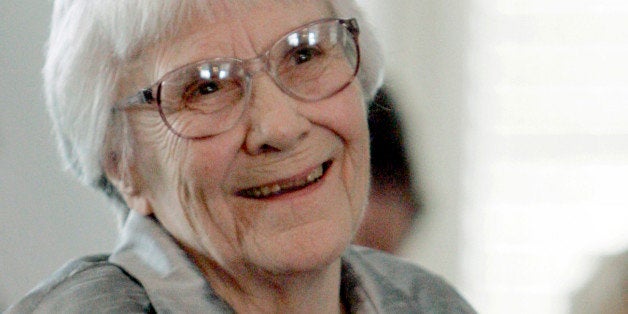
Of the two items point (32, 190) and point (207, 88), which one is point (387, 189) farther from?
point (207, 88)

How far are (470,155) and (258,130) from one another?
2174 millimetres

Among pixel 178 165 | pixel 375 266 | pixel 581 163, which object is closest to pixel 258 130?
pixel 178 165

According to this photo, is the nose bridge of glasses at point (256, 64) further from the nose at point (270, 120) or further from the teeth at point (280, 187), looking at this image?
the teeth at point (280, 187)

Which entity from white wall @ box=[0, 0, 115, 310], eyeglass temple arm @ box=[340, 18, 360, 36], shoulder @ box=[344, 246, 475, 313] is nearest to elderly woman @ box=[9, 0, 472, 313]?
eyeglass temple arm @ box=[340, 18, 360, 36]

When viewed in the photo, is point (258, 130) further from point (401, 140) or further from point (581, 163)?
point (581, 163)

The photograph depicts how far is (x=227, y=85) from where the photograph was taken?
52.5 inches

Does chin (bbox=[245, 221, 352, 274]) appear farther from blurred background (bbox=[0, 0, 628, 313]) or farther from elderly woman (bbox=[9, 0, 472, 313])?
blurred background (bbox=[0, 0, 628, 313])

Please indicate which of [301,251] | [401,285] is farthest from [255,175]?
[401,285]

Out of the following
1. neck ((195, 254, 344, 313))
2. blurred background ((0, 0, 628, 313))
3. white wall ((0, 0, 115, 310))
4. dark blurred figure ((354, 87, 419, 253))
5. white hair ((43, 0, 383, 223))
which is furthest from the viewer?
blurred background ((0, 0, 628, 313))

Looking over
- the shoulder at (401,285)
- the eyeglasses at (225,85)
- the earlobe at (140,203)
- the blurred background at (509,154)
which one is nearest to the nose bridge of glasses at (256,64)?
the eyeglasses at (225,85)

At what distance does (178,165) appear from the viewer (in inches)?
53.3

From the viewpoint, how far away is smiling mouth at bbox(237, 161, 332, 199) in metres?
1.37

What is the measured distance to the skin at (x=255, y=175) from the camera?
4.36 feet

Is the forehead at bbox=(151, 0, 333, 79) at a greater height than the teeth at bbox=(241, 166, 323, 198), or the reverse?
the forehead at bbox=(151, 0, 333, 79)
